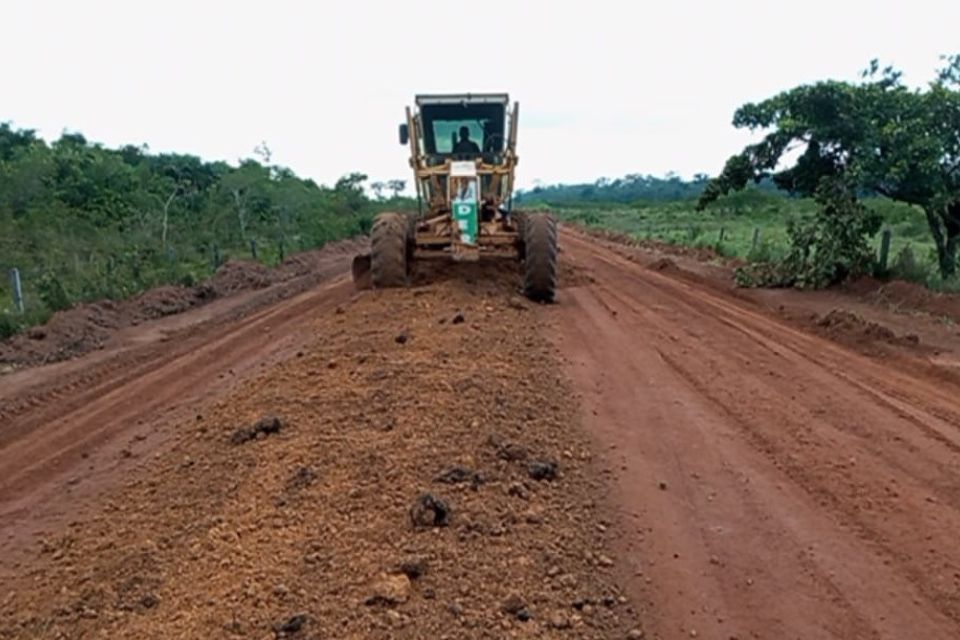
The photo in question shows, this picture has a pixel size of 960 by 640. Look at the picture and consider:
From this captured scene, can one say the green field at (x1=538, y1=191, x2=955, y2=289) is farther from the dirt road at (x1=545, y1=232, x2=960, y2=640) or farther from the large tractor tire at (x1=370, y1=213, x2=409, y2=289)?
the large tractor tire at (x1=370, y1=213, x2=409, y2=289)

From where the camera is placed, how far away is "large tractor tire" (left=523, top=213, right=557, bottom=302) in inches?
498

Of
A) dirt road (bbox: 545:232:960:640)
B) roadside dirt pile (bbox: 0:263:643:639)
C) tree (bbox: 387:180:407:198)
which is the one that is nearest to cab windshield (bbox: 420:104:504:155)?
dirt road (bbox: 545:232:960:640)

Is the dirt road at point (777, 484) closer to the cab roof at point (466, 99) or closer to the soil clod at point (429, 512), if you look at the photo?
the soil clod at point (429, 512)

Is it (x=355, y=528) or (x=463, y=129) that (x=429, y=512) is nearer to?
(x=355, y=528)

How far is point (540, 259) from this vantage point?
41.6 ft

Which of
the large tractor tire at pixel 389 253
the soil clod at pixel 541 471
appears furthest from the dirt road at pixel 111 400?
the soil clod at pixel 541 471

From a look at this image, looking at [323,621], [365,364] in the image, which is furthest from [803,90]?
[323,621]

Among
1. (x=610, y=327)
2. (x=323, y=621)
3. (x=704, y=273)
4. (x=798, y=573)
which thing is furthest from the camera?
(x=704, y=273)

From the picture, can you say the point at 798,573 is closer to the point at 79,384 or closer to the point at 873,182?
the point at 79,384

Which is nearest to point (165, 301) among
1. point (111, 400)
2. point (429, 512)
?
point (111, 400)

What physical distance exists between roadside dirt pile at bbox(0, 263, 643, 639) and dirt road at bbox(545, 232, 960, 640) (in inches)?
13.9

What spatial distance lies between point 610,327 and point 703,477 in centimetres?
552

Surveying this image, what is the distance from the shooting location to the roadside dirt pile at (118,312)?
1171 cm

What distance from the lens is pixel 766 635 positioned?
3.92 metres
